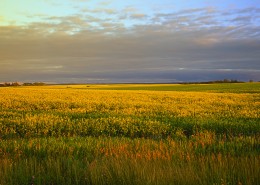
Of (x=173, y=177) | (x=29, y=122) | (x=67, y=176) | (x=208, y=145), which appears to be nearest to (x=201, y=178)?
(x=173, y=177)

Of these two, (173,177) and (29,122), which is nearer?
(173,177)

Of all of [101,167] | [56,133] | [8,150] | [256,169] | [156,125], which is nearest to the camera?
[256,169]

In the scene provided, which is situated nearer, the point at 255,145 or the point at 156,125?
the point at 255,145

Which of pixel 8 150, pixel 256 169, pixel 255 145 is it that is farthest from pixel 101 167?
pixel 255 145

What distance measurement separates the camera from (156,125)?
43.5ft

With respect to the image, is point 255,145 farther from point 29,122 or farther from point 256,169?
point 29,122

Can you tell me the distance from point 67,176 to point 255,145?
18.0 ft

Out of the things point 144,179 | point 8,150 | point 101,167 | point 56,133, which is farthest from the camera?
point 56,133

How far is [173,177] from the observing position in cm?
491

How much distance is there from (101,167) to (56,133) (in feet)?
23.9

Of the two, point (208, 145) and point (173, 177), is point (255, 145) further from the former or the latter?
point (173, 177)

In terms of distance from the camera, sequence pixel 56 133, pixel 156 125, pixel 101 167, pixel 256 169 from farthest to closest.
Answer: pixel 156 125 → pixel 56 133 → pixel 101 167 → pixel 256 169

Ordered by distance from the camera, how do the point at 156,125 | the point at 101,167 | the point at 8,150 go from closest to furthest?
the point at 101,167 < the point at 8,150 < the point at 156,125

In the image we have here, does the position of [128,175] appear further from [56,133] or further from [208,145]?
[56,133]
